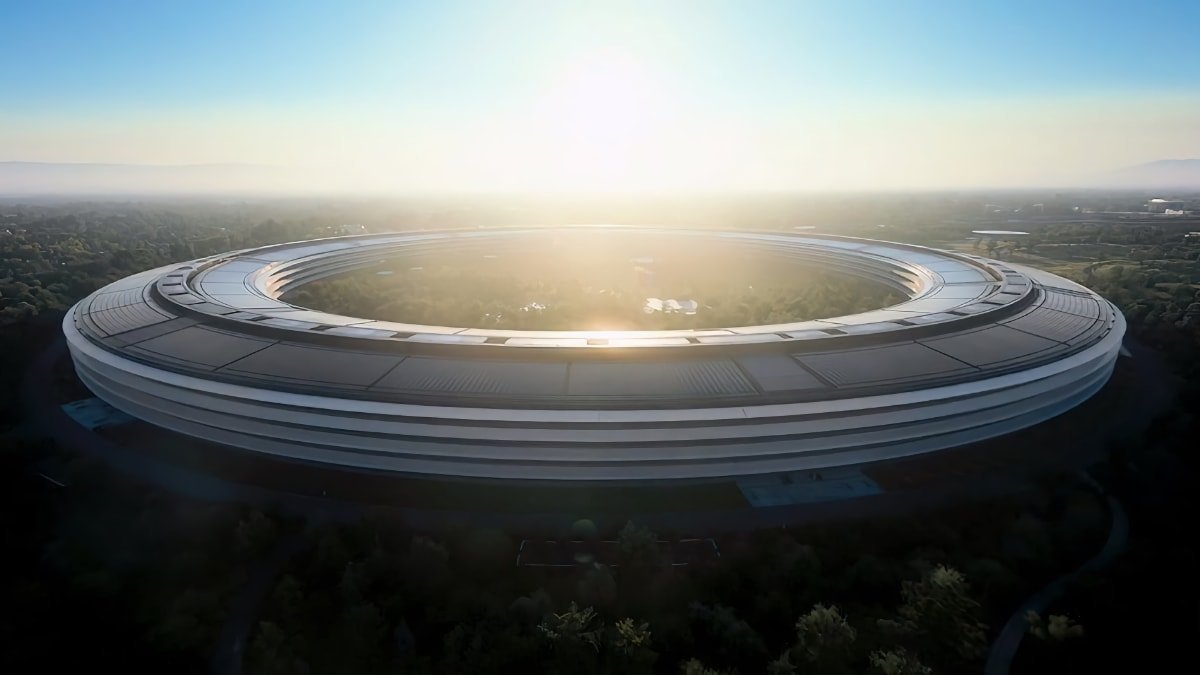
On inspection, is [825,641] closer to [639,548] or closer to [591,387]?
[639,548]

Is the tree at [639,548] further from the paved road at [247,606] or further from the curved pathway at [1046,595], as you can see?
the paved road at [247,606]

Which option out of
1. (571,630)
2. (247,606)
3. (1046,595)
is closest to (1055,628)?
(1046,595)

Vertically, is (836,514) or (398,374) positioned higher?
(398,374)

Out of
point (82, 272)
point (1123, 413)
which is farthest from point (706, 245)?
point (82, 272)

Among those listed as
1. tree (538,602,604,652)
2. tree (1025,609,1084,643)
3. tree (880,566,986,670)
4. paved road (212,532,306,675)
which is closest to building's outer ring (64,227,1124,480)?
paved road (212,532,306,675)

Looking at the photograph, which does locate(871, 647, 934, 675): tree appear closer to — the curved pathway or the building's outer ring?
the curved pathway

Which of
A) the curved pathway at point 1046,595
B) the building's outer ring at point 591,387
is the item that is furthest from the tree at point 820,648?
the building's outer ring at point 591,387

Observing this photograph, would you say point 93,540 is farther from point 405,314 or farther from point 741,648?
point 405,314
